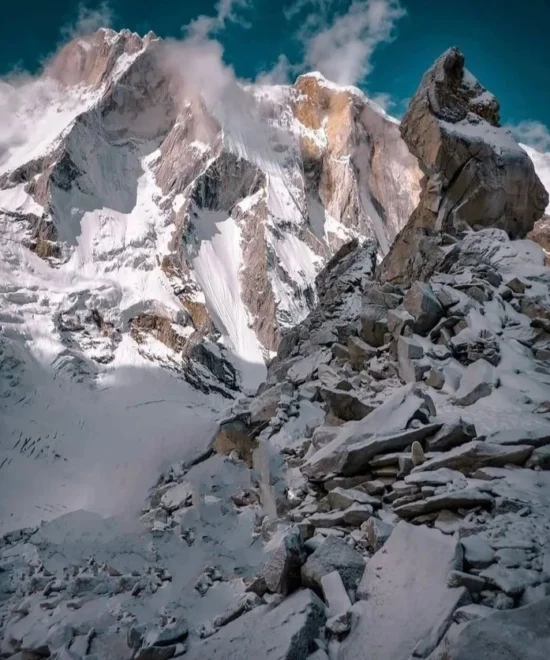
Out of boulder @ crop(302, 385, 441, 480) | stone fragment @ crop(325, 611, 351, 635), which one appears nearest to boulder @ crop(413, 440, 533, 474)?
Result: boulder @ crop(302, 385, 441, 480)

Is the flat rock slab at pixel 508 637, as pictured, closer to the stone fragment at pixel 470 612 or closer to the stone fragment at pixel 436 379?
the stone fragment at pixel 470 612

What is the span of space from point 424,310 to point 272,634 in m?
8.37

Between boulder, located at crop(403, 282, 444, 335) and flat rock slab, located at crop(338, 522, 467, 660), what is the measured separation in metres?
6.69

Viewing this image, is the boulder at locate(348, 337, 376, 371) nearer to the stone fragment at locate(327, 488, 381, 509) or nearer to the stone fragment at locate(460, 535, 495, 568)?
the stone fragment at locate(327, 488, 381, 509)

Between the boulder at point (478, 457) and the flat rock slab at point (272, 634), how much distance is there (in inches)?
106

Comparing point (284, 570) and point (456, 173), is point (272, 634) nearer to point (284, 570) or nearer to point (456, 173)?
point (284, 570)

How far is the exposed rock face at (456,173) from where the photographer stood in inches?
678

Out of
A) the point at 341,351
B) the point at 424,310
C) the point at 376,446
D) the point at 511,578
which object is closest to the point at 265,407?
the point at 341,351

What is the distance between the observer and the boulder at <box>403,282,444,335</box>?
11680mm

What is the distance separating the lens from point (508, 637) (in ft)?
11.7

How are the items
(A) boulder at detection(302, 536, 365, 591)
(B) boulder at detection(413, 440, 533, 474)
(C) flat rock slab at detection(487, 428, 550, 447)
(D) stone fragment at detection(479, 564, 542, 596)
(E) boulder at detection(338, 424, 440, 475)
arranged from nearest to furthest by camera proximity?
(D) stone fragment at detection(479, 564, 542, 596), (A) boulder at detection(302, 536, 365, 591), (B) boulder at detection(413, 440, 533, 474), (C) flat rock slab at detection(487, 428, 550, 447), (E) boulder at detection(338, 424, 440, 475)

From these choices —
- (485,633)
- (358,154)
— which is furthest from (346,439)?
(358,154)

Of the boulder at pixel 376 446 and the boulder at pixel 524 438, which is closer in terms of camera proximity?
the boulder at pixel 524 438

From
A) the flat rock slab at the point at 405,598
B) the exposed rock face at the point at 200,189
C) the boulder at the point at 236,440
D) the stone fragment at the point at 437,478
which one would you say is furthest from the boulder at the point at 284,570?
the exposed rock face at the point at 200,189
